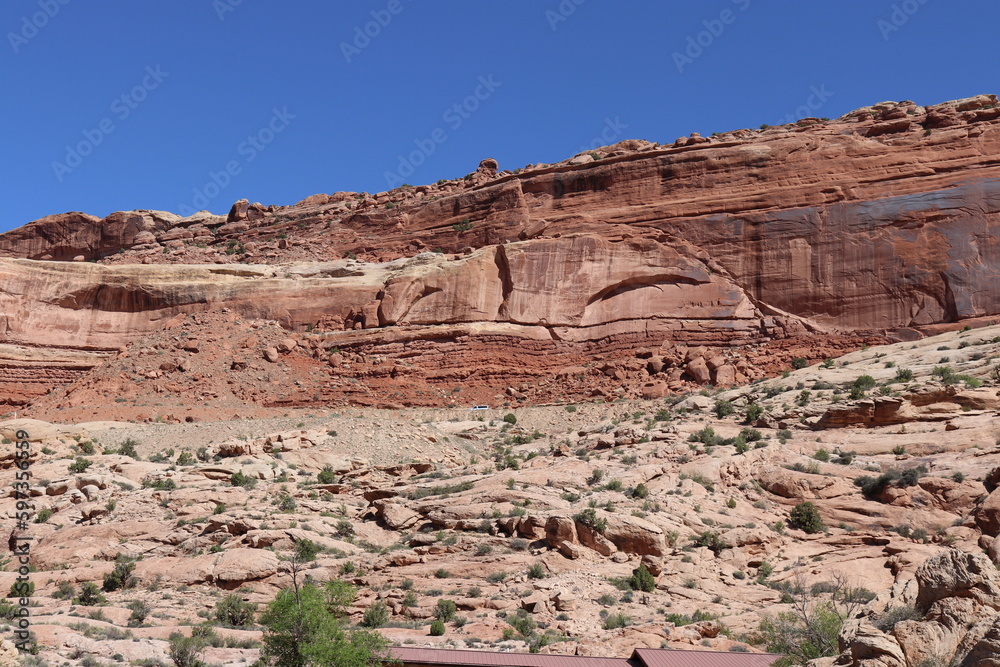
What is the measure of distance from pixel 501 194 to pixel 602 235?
22.6 ft

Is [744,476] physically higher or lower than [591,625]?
higher

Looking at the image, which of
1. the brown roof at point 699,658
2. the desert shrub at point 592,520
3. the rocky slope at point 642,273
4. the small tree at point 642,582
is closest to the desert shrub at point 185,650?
the brown roof at point 699,658

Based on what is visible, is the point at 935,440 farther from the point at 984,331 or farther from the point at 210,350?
the point at 210,350

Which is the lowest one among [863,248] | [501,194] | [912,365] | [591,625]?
[591,625]

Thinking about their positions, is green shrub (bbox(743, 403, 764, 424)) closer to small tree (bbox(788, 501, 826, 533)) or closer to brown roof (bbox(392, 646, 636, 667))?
small tree (bbox(788, 501, 826, 533))

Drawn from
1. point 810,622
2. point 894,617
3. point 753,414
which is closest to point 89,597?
point 810,622

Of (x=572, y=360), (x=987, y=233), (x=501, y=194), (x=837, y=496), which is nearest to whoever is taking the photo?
(x=837, y=496)

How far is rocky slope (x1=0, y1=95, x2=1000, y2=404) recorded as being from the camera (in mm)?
34750

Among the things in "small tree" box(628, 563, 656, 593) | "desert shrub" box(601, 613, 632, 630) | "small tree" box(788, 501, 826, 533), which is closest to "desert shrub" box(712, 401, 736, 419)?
"small tree" box(788, 501, 826, 533)

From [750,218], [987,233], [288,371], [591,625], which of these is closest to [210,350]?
[288,371]

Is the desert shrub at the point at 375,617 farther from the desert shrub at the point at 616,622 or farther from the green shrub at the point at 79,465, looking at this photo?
the green shrub at the point at 79,465

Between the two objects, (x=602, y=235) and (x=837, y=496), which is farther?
(x=602, y=235)

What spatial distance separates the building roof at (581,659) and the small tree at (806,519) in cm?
655

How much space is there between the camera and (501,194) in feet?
147
